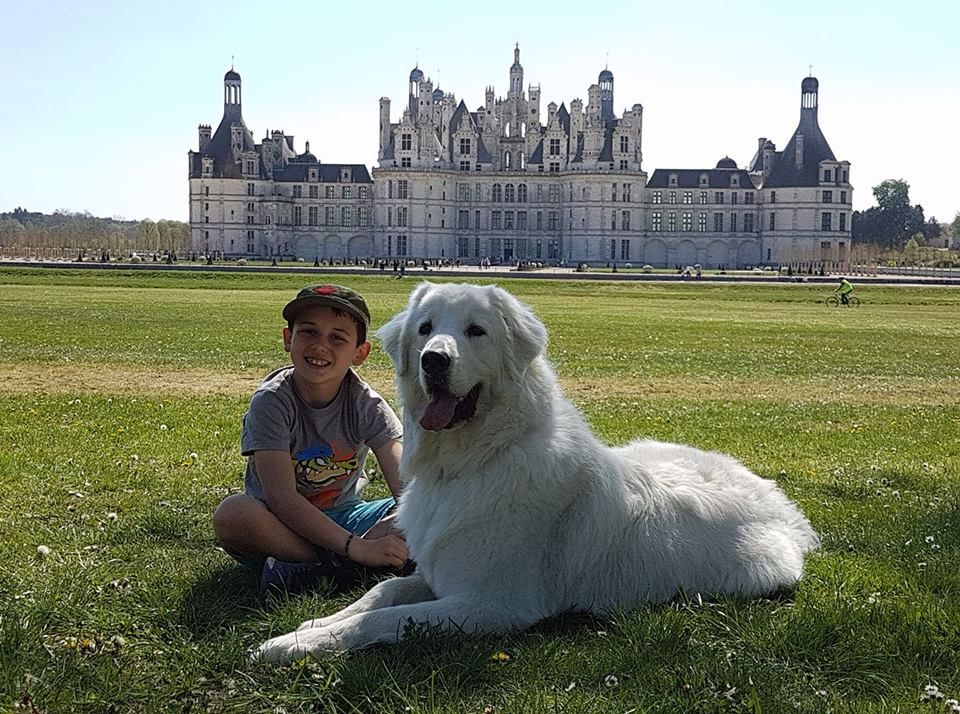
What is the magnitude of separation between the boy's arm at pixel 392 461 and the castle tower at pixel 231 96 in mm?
94255

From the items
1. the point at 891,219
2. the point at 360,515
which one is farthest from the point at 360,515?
the point at 891,219

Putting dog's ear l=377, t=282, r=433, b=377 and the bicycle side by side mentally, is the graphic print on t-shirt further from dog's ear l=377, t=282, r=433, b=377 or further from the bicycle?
the bicycle

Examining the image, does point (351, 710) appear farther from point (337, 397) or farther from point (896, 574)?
point (896, 574)

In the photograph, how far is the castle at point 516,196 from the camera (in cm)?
8806

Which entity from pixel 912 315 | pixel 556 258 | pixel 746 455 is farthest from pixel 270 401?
pixel 556 258

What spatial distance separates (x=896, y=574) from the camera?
164 inches

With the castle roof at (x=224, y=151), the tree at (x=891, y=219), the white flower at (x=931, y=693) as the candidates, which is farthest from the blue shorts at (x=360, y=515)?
the tree at (x=891, y=219)

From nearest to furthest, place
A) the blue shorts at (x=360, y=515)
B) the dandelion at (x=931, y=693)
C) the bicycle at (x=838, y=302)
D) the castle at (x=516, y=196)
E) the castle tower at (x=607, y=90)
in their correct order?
the dandelion at (x=931, y=693)
the blue shorts at (x=360, y=515)
the bicycle at (x=838, y=302)
the castle at (x=516, y=196)
the castle tower at (x=607, y=90)

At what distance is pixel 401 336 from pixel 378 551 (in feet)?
2.98

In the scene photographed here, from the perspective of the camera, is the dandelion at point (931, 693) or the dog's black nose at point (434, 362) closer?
the dandelion at point (931, 693)

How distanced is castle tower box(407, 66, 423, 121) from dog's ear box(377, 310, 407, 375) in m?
89.2

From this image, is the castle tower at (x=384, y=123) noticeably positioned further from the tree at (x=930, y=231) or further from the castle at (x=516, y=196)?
the tree at (x=930, y=231)

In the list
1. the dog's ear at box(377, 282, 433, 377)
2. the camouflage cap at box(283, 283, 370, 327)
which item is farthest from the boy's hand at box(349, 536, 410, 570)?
the camouflage cap at box(283, 283, 370, 327)

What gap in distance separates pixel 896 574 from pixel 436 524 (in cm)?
199
